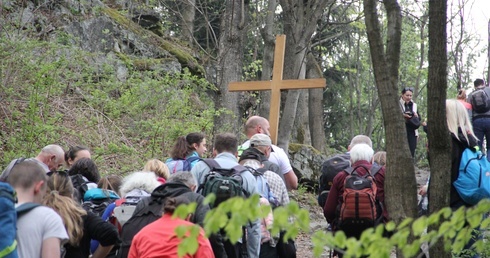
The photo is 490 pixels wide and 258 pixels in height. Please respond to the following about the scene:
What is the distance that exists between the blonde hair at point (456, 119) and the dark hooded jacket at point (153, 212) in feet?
8.75

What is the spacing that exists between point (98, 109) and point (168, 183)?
8308 millimetres

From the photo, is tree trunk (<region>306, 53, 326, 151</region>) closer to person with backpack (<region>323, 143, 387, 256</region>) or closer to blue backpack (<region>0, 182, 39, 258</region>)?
person with backpack (<region>323, 143, 387, 256</region>)

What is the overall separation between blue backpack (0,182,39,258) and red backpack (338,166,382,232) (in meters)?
3.84

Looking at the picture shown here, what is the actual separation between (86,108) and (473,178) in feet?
27.6

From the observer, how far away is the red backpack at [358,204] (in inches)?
317

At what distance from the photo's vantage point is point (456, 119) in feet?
25.4

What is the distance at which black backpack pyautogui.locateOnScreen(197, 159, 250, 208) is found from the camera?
7.23 m

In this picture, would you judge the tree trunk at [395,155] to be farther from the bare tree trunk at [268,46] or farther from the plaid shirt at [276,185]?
the bare tree trunk at [268,46]

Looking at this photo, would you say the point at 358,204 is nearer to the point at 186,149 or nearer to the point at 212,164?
the point at 212,164

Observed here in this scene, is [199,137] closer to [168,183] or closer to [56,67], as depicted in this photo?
[168,183]

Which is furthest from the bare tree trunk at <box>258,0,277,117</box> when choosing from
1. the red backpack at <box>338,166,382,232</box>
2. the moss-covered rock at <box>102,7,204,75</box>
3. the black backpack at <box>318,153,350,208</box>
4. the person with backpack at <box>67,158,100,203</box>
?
the person with backpack at <box>67,158,100,203</box>

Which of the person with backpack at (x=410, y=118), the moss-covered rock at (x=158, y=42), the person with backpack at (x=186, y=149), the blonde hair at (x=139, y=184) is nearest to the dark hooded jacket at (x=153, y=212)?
the blonde hair at (x=139, y=184)

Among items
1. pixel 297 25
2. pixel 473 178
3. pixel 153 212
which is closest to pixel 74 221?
pixel 153 212

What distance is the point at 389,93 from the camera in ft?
21.4
